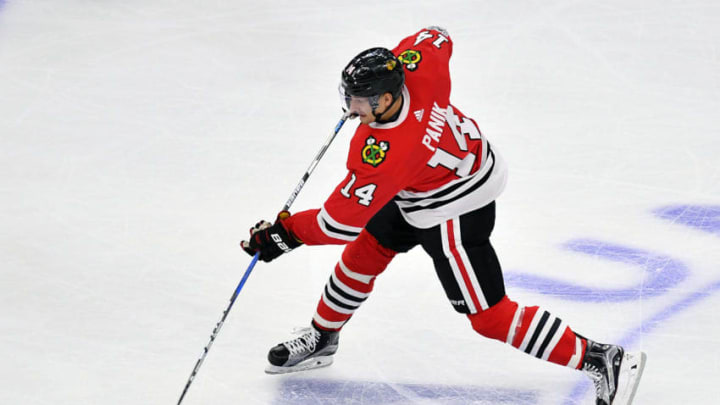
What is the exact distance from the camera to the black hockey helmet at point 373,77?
3.17 meters

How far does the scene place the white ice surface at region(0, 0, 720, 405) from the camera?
12.8 feet

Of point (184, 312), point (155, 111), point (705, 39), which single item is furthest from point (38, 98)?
point (705, 39)

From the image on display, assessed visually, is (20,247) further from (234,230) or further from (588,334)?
(588,334)

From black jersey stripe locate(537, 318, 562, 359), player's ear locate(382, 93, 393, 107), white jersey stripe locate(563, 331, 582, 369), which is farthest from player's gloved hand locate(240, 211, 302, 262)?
white jersey stripe locate(563, 331, 582, 369)

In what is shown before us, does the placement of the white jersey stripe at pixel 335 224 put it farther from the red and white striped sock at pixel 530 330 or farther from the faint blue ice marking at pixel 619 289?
the faint blue ice marking at pixel 619 289

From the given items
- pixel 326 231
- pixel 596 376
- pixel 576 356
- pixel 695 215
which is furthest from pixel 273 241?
pixel 695 215

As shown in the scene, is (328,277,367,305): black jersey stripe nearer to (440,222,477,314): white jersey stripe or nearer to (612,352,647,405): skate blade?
(440,222,477,314): white jersey stripe

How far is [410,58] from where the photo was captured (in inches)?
138

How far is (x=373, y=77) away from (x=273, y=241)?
0.61 m

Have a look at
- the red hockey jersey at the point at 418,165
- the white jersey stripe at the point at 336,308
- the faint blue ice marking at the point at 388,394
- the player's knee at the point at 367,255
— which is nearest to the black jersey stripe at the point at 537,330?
the faint blue ice marking at the point at 388,394

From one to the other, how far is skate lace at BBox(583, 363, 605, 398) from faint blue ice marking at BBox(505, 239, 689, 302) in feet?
2.31

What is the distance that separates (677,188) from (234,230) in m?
2.05

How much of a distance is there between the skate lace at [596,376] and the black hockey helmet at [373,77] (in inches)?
45.3

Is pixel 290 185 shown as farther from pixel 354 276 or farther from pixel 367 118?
pixel 367 118
